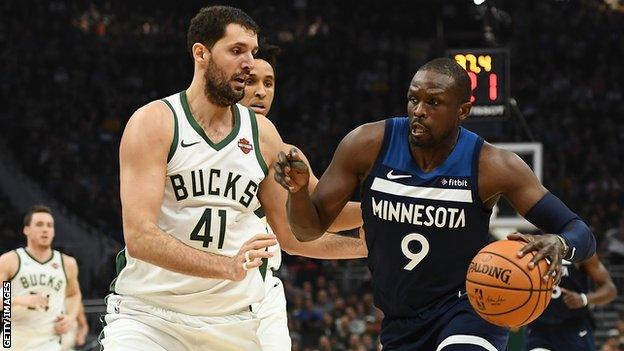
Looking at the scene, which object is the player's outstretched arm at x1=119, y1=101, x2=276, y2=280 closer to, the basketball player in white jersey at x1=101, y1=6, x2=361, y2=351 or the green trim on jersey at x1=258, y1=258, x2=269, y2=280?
the basketball player in white jersey at x1=101, y1=6, x2=361, y2=351

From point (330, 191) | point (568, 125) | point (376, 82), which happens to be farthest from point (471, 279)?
point (376, 82)

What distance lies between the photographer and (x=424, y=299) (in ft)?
16.3

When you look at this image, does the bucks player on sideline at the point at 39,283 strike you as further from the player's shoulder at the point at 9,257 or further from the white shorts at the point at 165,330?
the white shorts at the point at 165,330

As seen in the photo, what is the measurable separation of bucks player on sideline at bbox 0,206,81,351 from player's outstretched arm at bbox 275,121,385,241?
606 cm

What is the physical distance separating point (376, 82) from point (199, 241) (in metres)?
21.9

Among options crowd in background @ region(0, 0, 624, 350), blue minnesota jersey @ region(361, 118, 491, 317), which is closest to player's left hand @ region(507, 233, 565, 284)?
blue minnesota jersey @ region(361, 118, 491, 317)

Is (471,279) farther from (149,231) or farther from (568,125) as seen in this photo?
(568,125)

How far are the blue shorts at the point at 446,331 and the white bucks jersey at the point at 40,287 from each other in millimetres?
6547

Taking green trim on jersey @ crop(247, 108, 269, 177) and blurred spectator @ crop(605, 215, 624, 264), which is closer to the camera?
green trim on jersey @ crop(247, 108, 269, 177)

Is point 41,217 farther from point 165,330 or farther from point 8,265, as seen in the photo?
point 165,330

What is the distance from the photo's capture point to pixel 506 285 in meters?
4.55

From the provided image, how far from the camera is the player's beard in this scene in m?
5.09

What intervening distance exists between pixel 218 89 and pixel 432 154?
1.04 meters

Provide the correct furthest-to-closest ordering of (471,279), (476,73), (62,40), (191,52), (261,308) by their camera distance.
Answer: (62,40)
(476,73)
(261,308)
(191,52)
(471,279)
